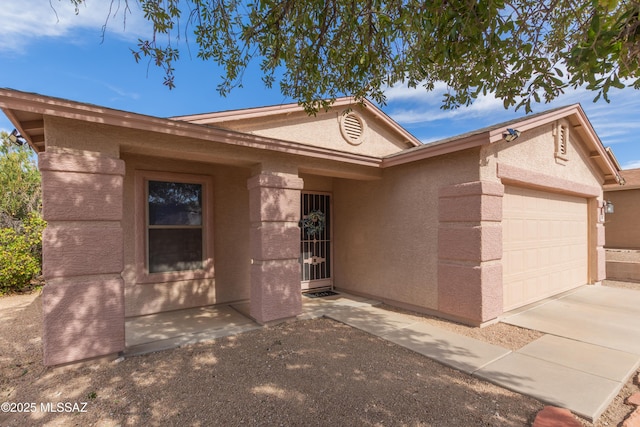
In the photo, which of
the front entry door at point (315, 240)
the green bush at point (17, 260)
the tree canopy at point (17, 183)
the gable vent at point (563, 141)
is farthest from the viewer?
the tree canopy at point (17, 183)

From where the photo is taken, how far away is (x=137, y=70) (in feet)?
13.1

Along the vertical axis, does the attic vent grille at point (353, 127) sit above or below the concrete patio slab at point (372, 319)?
above

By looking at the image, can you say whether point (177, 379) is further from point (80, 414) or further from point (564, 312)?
point (564, 312)

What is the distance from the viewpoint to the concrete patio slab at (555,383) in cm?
301

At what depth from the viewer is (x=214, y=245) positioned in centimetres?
646

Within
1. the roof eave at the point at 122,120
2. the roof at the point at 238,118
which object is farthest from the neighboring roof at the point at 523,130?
the roof eave at the point at 122,120

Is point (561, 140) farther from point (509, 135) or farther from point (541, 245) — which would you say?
point (509, 135)

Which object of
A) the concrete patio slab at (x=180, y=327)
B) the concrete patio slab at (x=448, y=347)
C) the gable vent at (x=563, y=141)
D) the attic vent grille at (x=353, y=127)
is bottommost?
the concrete patio slab at (x=448, y=347)

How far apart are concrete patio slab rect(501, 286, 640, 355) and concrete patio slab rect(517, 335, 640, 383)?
11.3 inches

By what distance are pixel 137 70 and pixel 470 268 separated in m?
5.85

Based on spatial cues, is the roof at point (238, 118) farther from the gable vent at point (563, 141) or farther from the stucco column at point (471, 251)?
the stucco column at point (471, 251)

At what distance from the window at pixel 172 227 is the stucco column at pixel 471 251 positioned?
15.4ft

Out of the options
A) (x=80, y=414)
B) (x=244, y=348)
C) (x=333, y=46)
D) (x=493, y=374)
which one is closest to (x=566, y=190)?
(x=493, y=374)

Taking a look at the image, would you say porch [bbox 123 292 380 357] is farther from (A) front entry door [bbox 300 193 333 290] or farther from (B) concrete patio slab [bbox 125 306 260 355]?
(A) front entry door [bbox 300 193 333 290]
